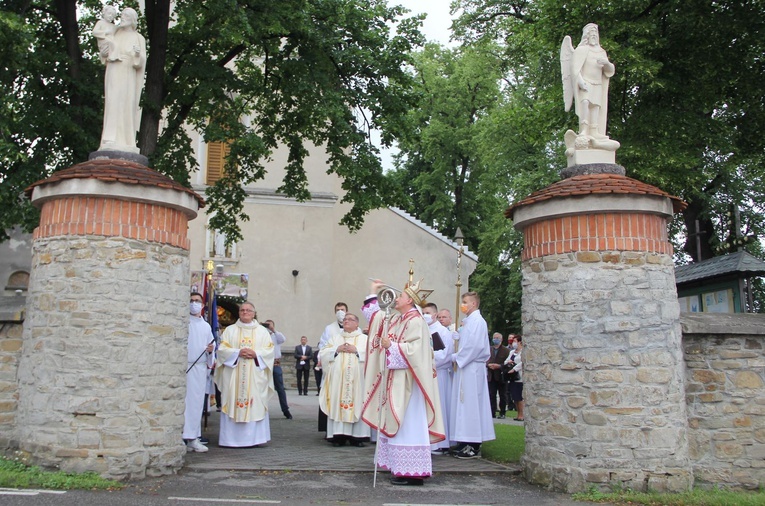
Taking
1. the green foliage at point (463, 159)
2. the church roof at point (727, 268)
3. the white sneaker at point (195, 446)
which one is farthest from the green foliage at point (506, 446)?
the green foliage at point (463, 159)

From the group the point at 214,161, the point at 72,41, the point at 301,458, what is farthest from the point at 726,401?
the point at 214,161

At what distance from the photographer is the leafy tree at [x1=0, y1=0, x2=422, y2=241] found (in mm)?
13680

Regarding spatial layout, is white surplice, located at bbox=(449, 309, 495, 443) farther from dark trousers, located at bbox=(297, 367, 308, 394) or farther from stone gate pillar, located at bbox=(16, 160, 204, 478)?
dark trousers, located at bbox=(297, 367, 308, 394)

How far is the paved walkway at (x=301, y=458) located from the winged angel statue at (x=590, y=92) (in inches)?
153

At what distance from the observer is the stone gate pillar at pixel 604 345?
305 inches

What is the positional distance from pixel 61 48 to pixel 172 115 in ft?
7.76

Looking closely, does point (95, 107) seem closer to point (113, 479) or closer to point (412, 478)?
point (113, 479)

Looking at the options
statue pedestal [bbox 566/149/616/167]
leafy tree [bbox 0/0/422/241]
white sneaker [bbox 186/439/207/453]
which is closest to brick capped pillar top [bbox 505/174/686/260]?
statue pedestal [bbox 566/149/616/167]

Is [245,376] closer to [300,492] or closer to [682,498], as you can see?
[300,492]

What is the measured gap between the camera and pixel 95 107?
14609 mm

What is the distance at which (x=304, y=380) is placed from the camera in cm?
2297

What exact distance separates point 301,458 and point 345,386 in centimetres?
174

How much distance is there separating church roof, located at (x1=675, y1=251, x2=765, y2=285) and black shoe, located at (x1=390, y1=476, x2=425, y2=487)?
5.47 meters

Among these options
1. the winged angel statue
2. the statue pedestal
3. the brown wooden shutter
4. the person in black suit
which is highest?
the brown wooden shutter
